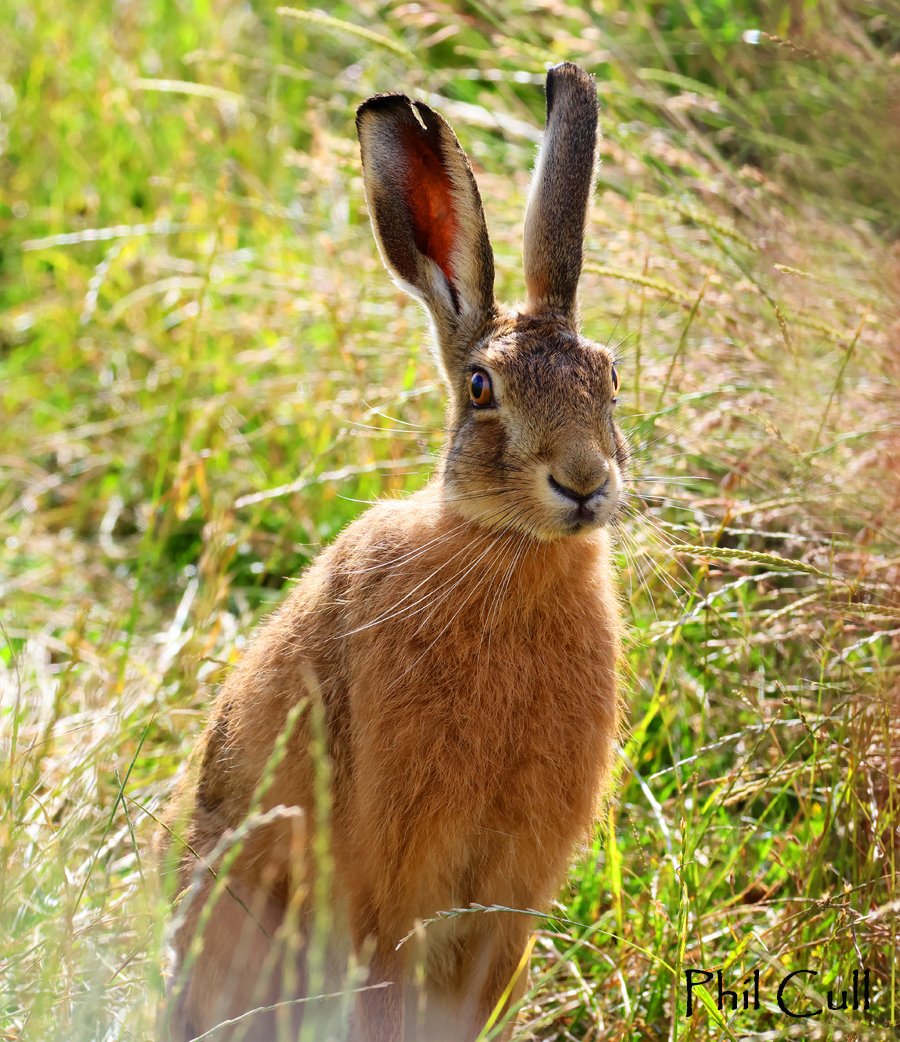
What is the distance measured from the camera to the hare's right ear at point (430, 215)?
3270mm

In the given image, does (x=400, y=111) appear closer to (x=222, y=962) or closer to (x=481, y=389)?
(x=481, y=389)

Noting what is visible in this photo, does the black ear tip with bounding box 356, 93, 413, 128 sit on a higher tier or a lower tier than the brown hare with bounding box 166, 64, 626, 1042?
higher

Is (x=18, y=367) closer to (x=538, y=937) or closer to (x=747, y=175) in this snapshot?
(x=747, y=175)

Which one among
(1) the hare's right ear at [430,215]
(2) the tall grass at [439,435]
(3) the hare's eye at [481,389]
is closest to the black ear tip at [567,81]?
(1) the hare's right ear at [430,215]

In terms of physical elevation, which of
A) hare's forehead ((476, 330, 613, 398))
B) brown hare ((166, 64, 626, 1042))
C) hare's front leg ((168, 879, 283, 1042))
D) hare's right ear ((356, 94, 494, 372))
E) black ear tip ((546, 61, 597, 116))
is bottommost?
hare's front leg ((168, 879, 283, 1042))

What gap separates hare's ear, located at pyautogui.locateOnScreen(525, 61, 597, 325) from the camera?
133 inches

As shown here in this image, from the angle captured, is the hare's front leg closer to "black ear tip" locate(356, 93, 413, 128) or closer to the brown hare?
the brown hare

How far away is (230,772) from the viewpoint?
329 cm

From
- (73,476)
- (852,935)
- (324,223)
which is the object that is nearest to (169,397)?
(73,476)
